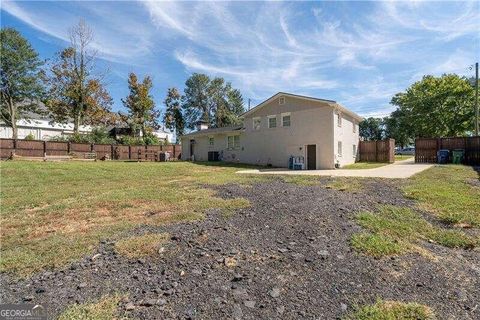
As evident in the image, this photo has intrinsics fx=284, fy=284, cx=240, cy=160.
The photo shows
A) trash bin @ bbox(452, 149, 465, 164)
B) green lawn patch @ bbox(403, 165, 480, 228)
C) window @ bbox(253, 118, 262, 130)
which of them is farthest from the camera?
window @ bbox(253, 118, 262, 130)

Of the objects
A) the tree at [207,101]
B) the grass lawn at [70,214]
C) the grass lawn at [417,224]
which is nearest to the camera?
the grass lawn at [70,214]

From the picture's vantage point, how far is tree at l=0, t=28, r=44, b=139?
1222 inches

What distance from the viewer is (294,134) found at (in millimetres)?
20469

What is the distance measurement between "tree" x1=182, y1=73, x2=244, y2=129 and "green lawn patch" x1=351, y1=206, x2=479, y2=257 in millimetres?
47056

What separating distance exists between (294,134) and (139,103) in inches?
976

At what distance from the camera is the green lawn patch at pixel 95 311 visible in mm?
2609

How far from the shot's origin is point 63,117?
3294 centimetres

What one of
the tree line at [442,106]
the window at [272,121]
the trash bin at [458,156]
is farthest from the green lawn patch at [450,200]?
the tree line at [442,106]

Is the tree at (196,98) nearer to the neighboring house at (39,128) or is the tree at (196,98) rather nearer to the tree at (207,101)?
the tree at (207,101)

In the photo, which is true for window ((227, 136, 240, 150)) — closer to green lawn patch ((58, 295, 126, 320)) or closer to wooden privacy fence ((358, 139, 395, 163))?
wooden privacy fence ((358, 139, 395, 163))

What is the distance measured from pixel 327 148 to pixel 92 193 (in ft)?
47.8

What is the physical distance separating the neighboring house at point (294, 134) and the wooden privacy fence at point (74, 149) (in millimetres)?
9254

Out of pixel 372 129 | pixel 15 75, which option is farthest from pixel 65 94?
pixel 372 129

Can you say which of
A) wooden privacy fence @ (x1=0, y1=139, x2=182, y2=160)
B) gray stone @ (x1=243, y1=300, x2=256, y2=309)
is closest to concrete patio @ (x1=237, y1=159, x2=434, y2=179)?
gray stone @ (x1=243, y1=300, x2=256, y2=309)
